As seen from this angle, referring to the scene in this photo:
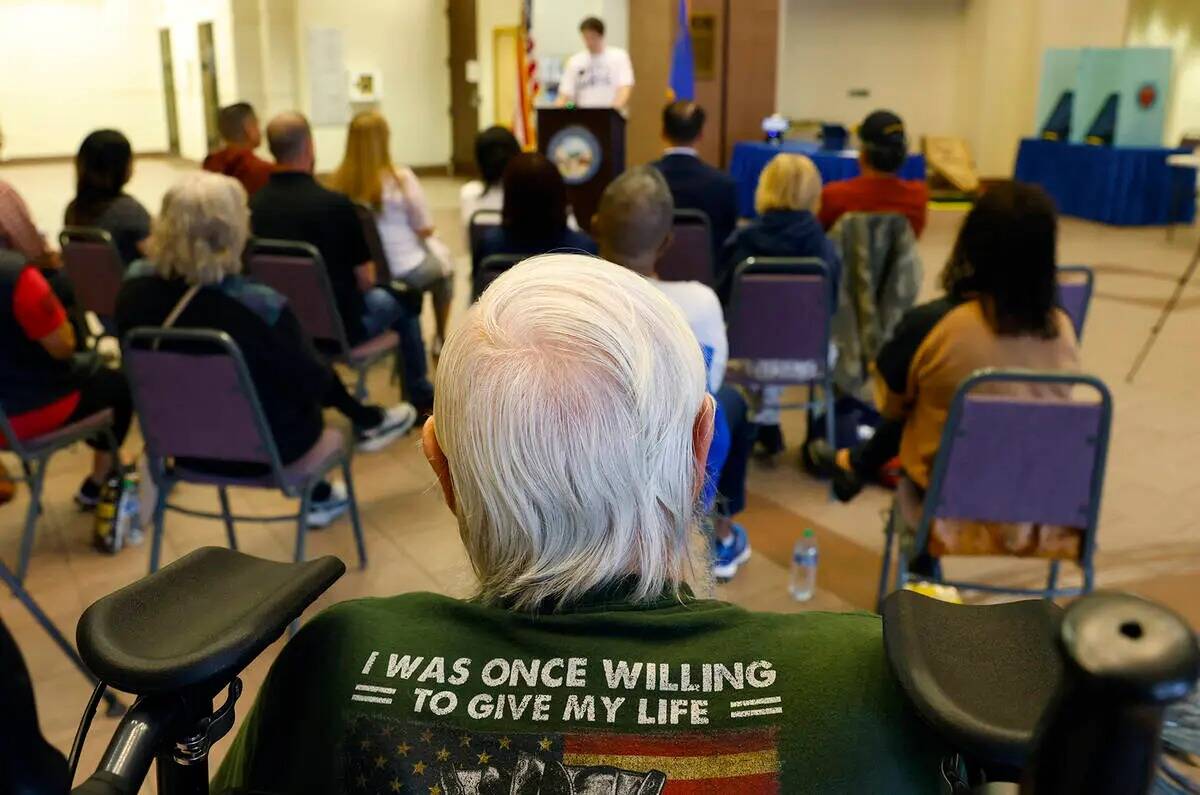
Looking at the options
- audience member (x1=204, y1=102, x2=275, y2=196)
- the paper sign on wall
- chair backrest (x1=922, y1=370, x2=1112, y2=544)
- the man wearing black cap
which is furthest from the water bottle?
the paper sign on wall

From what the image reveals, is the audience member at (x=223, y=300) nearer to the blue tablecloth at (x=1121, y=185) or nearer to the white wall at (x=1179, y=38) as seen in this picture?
the blue tablecloth at (x=1121, y=185)

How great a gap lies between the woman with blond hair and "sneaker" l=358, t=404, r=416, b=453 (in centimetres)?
Result: 58

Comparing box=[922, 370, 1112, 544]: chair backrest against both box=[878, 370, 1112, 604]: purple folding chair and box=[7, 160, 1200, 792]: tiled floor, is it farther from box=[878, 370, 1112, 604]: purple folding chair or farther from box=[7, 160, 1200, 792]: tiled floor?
box=[7, 160, 1200, 792]: tiled floor

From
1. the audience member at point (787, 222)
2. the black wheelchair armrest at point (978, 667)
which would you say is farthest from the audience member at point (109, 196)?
the black wheelchair armrest at point (978, 667)

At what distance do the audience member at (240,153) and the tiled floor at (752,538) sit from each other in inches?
46.6

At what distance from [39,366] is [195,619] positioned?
259cm

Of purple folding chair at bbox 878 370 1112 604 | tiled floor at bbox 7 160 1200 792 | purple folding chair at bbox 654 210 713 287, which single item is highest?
purple folding chair at bbox 654 210 713 287

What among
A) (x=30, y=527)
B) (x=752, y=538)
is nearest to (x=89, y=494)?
(x=30, y=527)

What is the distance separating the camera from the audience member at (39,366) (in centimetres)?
278

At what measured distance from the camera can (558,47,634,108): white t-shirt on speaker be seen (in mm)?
7941

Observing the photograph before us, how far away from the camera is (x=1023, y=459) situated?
216cm

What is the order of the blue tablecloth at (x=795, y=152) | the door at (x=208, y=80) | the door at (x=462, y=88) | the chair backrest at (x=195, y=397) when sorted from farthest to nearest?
the door at (x=462, y=88) → the door at (x=208, y=80) → the blue tablecloth at (x=795, y=152) → the chair backrest at (x=195, y=397)

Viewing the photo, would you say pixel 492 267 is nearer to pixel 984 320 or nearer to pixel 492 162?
pixel 492 162

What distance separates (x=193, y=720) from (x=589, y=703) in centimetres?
27
